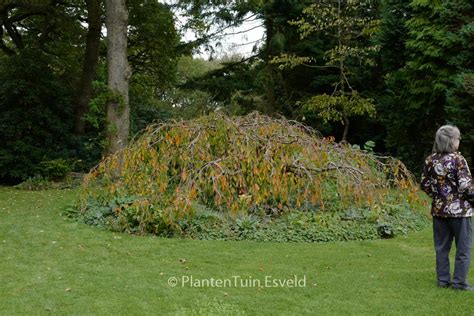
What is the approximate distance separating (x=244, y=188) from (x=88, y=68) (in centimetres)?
922

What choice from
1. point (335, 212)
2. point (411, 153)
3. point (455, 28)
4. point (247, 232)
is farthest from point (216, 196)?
point (411, 153)

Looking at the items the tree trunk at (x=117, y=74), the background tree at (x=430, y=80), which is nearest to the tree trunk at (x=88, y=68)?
the tree trunk at (x=117, y=74)

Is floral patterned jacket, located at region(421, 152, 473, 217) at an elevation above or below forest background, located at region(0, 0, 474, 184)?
below

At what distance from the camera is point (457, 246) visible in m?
3.89

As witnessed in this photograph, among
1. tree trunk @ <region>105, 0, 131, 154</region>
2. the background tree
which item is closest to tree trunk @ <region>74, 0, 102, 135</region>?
tree trunk @ <region>105, 0, 131, 154</region>

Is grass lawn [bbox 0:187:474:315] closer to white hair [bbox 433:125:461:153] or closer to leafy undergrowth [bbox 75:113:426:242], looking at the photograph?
leafy undergrowth [bbox 75:113:426:242]

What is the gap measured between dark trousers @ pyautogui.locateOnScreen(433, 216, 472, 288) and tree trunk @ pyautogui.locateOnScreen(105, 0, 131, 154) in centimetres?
666

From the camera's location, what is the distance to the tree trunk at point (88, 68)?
13.4 meters

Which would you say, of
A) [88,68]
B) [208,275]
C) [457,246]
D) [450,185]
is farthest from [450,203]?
[88,68]

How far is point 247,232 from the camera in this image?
5.61 m

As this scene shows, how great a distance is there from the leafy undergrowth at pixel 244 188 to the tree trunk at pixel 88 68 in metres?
6.95

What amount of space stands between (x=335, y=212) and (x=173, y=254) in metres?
2.44

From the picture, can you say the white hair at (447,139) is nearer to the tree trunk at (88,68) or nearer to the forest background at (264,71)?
the forest background at (264,71)

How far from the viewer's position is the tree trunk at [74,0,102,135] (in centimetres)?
1338
